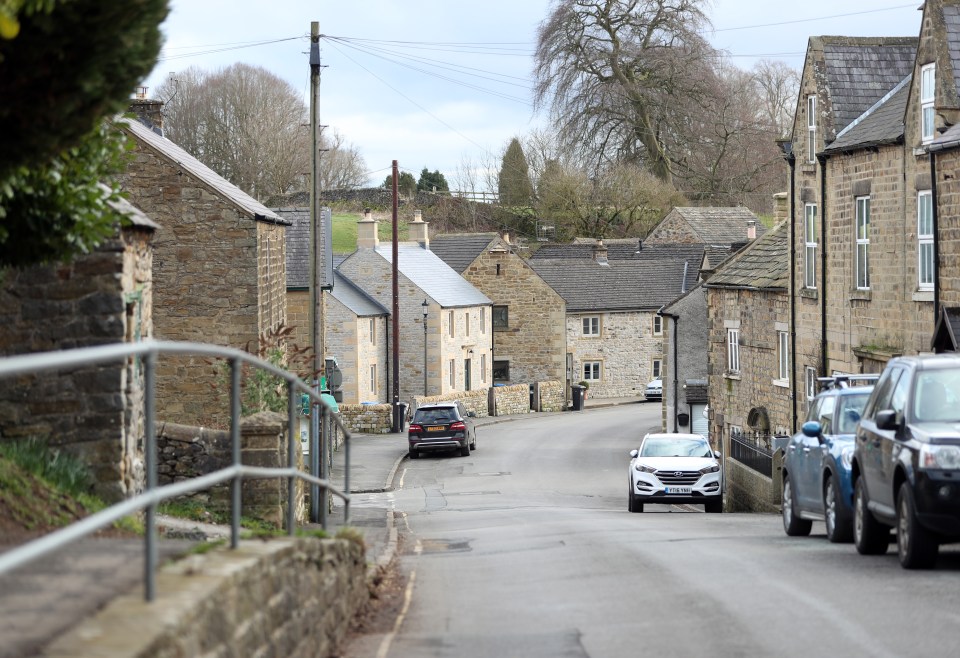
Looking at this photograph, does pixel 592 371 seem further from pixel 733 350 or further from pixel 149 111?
pixel 149 111

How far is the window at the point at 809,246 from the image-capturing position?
32656 mm

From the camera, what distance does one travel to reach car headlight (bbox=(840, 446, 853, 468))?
→ 47.3ft

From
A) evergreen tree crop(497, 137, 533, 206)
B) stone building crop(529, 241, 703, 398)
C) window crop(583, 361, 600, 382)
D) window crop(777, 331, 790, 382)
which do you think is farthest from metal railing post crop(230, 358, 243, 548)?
evergreen tree crop(497, 137, 533, 206)

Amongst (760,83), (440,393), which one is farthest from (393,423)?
(760,83)

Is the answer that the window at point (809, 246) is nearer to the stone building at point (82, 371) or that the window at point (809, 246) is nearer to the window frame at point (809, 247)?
the window frame at point (809, 247)

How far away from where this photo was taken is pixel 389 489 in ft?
114

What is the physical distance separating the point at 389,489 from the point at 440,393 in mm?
28838

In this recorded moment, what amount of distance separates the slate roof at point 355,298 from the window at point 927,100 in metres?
34.7

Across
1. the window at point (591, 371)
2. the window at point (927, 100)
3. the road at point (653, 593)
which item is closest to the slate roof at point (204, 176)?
the road at point (653, 593)

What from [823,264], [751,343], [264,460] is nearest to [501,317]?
[751,343]

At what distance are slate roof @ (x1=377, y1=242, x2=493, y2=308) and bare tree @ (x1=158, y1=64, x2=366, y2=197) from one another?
1720 centimetres

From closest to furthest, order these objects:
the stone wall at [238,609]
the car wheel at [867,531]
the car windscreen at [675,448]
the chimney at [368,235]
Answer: the stone wall at [238,609] → the car wheel at [867,531] → the car windscreen at [675,448] → the chimney at [368,235]

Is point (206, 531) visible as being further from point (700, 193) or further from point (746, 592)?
point (700, 193)

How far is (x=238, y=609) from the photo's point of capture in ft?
19.7
